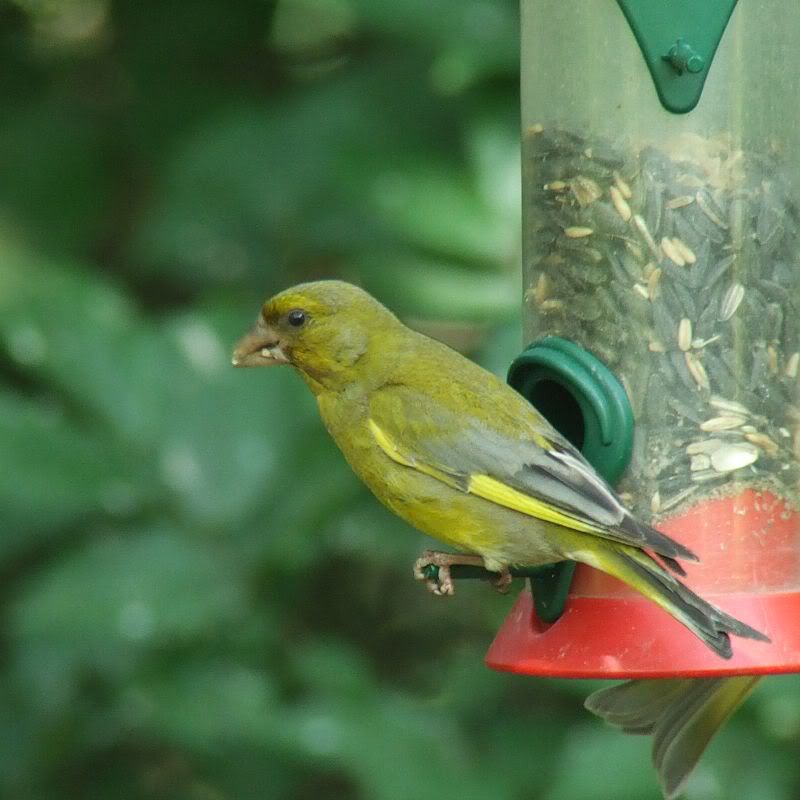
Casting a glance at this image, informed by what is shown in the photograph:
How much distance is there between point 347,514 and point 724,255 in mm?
1774

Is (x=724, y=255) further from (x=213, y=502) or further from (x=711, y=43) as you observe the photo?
(x=213, y=502)

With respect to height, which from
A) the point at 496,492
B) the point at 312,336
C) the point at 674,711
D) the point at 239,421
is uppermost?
the point at 312,336

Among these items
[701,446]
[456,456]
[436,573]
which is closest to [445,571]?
[436,573]

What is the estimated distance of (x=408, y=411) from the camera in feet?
13.5

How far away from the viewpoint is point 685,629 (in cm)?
374

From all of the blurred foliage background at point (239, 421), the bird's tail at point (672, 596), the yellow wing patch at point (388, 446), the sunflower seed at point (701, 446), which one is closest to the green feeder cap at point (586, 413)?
the sunflower seed at point (701, 446)

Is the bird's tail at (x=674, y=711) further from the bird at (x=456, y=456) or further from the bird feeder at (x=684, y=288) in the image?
the bird at (x=456, y=456)

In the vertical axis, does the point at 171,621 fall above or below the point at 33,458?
below

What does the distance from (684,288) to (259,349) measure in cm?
99

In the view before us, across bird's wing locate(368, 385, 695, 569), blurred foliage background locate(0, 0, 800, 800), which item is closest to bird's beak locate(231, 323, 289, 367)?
bird's wing locate(368, 385, 695, 569)

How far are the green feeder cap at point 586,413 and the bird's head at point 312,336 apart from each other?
42 centimetres

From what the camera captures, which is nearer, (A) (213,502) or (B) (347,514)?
(A) (213,502)

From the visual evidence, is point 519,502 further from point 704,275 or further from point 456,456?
point 704,275

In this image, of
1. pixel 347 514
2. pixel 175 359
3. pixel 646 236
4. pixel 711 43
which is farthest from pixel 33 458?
pixel 711 43
